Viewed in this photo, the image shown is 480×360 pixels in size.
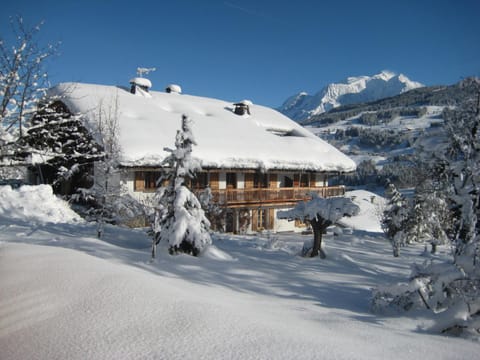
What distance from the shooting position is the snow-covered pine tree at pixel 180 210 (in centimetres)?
1002

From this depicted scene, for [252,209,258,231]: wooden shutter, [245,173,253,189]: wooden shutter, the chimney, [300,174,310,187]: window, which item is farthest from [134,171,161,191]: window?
[300,174,310,187]: window

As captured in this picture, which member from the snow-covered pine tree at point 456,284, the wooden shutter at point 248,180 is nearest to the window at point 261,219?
the wooden shutter at point 248,180

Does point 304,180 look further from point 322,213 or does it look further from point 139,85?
point 322,213

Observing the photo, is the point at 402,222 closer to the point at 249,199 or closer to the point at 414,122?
the point at 249,199

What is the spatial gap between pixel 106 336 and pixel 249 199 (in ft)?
61.0

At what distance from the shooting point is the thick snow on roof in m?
18.2

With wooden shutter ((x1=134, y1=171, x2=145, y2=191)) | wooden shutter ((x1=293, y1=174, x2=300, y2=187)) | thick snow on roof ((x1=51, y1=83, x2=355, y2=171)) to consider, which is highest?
thick snow on roof ((x1=51, y1=83, x2=355, y2=171))

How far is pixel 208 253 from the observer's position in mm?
10117

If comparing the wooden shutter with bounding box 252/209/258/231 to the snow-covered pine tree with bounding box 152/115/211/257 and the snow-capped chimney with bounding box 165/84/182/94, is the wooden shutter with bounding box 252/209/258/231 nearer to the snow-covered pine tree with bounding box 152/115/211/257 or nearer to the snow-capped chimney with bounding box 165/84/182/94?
the snow-covered pine tree with bounding box 152/115/211/257

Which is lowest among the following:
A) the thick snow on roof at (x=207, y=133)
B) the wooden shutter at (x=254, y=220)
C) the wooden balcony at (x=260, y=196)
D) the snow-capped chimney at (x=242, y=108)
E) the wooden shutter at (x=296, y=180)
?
the wooden shutter at (x=254, y=220)

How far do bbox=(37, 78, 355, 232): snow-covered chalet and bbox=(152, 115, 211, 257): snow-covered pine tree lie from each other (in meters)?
6.67

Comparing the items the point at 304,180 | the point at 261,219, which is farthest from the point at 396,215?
the point at 304,180

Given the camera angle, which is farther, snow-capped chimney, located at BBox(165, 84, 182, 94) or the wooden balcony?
snow-capped chimney, located at BBox(165, 84, 182, 94)

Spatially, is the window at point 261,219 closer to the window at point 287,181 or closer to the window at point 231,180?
the window at point 231,180
